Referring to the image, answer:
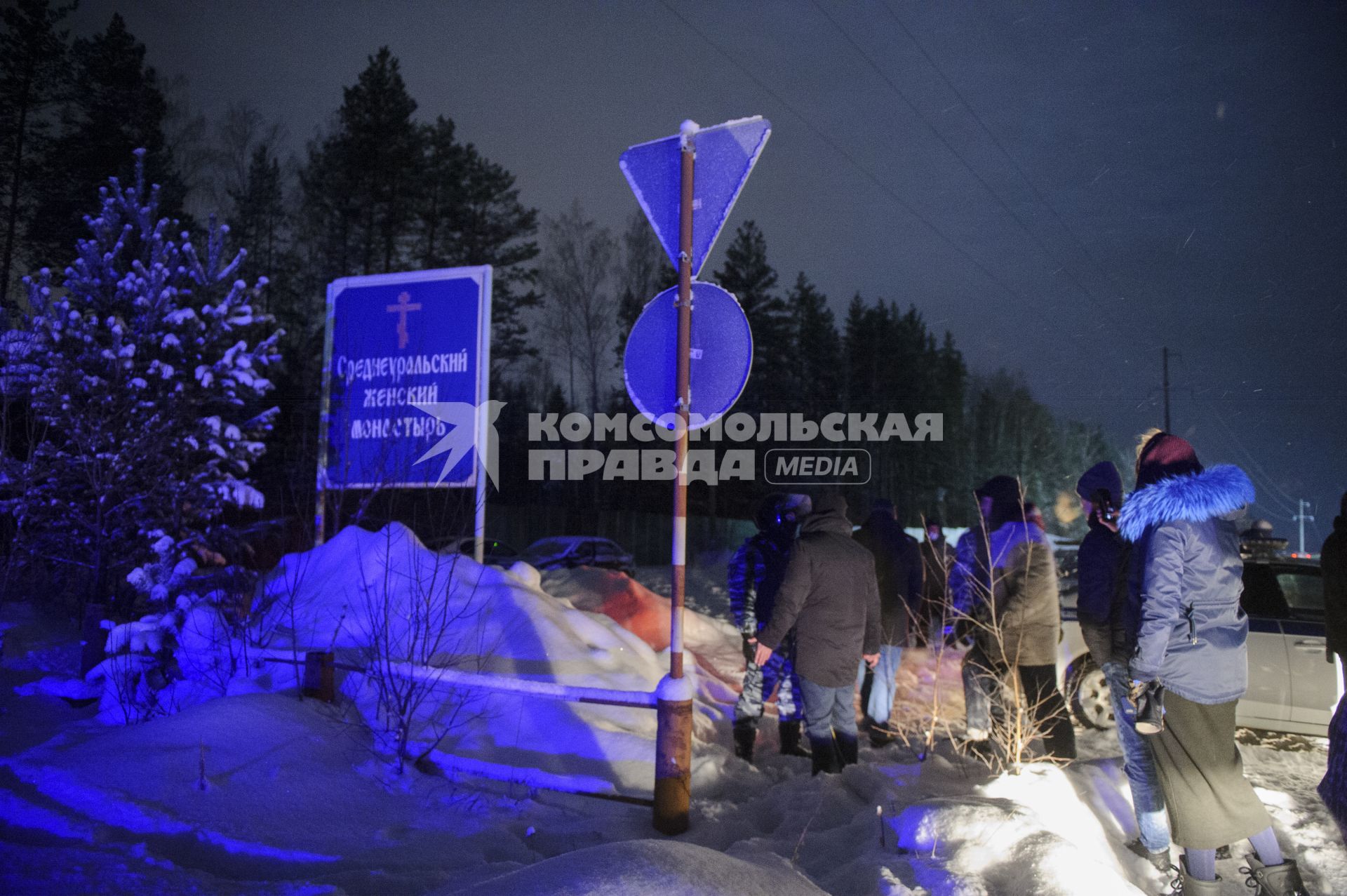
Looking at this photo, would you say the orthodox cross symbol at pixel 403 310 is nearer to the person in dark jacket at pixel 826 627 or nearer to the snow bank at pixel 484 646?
the snow bank at pixel 484 646

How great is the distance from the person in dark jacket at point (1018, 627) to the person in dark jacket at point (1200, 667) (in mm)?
1736

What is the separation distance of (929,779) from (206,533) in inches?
397

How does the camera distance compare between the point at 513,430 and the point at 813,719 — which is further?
the point at 513,430

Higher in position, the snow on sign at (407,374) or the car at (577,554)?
the snow on sign at (407,374)

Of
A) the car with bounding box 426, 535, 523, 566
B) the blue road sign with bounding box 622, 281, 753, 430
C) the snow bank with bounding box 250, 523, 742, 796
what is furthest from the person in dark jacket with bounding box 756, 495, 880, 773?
the car with bounding box 426, 535, 523, 566

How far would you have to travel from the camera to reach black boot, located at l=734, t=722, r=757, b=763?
5.65 metres

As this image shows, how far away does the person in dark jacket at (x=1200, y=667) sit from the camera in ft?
11.1

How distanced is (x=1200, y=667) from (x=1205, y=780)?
17.6 inches

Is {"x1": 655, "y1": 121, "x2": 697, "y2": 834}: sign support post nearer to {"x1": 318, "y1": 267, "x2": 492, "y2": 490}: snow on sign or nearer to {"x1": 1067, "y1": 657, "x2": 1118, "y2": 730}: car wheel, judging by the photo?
{"x1": 1067, "y1": 657, "x2": 1118, "y2": 730}: car wheel

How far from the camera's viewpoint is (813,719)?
198 inches

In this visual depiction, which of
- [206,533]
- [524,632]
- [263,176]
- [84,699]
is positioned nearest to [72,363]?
[206,533]

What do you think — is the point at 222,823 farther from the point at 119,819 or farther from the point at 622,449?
the point at 622,449

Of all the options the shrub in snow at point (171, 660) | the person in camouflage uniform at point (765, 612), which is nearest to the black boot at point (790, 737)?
the person in camouflage uniform at point (765, 612)

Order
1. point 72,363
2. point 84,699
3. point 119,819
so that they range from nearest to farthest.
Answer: point 119,819 → point 84,699 → point 72,363
